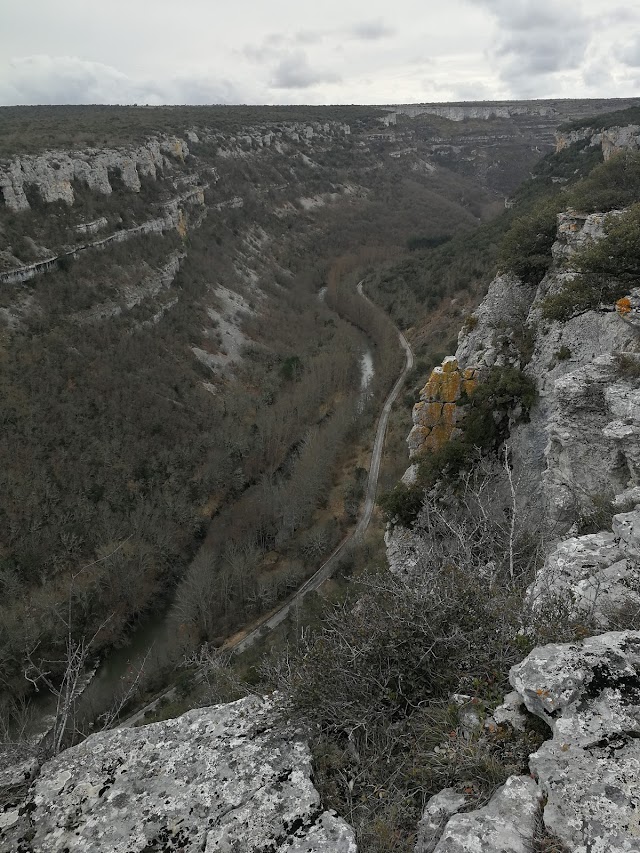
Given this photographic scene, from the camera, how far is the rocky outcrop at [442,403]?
15820mm

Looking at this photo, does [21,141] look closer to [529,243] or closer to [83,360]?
[83,360]

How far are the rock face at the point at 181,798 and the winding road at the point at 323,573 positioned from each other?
18.2 m

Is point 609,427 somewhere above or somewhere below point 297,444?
above

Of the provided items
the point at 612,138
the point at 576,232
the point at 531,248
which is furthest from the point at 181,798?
the point at 612,138

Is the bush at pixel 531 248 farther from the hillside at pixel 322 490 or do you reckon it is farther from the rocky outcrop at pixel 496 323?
the rocky outcrop at pixel 496 323

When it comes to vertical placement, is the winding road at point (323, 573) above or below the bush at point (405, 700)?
below

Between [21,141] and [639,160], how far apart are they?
5183 centimetres

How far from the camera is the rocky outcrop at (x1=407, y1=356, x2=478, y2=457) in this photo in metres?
15.8

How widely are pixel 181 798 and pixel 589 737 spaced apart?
282 cm

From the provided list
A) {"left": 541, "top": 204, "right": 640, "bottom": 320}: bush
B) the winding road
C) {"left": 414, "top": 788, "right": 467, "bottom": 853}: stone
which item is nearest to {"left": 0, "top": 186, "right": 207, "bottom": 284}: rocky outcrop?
the winding road

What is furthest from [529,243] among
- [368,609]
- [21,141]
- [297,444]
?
[21,141]

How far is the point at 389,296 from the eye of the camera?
186 feet

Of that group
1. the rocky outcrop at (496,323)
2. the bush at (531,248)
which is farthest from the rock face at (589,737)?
the bush at (531,248)

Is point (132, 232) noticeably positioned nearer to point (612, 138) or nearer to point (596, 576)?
point (596, 576)
